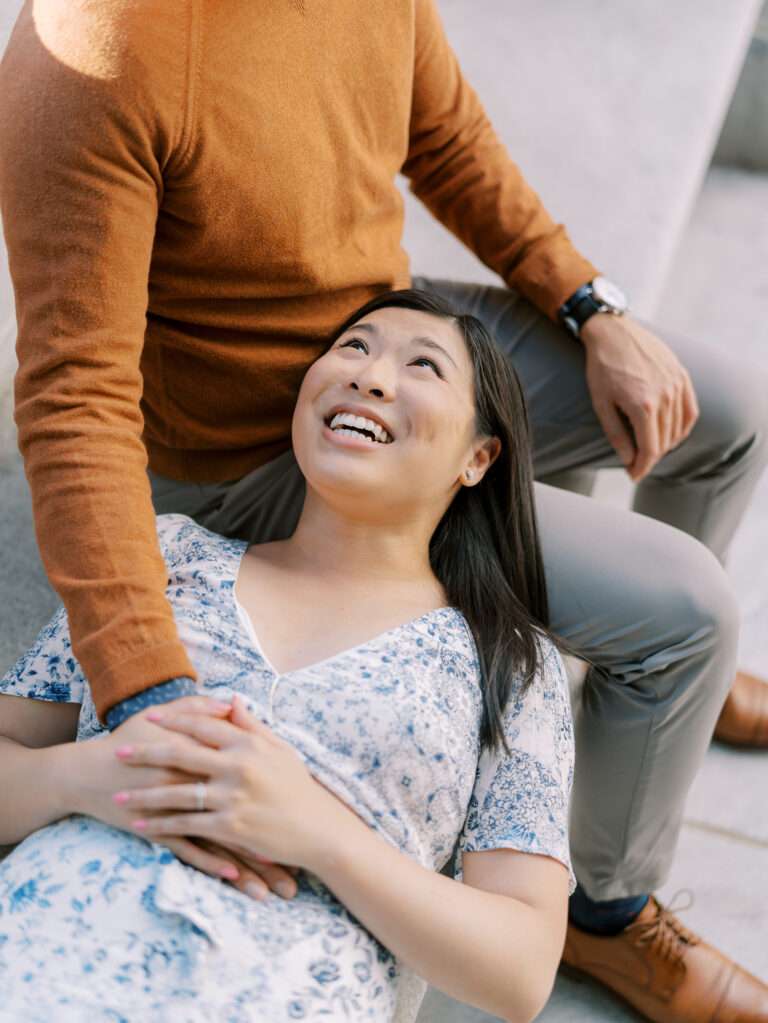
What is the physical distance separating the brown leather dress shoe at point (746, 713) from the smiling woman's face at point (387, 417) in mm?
763

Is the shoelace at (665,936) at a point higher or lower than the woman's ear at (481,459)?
lower

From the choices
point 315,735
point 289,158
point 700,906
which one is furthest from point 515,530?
point 700,906

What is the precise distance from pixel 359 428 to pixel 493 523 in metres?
0.24

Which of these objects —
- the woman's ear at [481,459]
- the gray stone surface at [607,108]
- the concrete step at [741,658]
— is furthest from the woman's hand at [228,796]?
the gray stone surface at [607,108]

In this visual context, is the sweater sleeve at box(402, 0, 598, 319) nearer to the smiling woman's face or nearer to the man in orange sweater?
the man in orange sweater

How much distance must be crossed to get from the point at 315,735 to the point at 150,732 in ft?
0.59

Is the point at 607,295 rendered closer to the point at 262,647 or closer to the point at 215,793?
the point at 262,647

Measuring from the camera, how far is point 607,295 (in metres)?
1.70

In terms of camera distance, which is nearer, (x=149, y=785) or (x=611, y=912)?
(x=149, y=785)

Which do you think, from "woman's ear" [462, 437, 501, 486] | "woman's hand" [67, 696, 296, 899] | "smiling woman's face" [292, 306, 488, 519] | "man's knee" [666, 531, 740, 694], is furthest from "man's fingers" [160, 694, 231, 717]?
"man's knee" [666, 531, 740, 694]

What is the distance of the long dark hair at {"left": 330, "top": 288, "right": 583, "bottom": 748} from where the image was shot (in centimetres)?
141

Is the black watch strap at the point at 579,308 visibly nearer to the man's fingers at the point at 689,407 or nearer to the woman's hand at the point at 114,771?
the man's fingers at the point at 689,407

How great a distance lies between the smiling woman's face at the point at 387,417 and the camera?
4.27ft

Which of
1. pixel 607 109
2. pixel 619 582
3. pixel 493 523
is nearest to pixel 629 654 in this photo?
pixel 619 582
